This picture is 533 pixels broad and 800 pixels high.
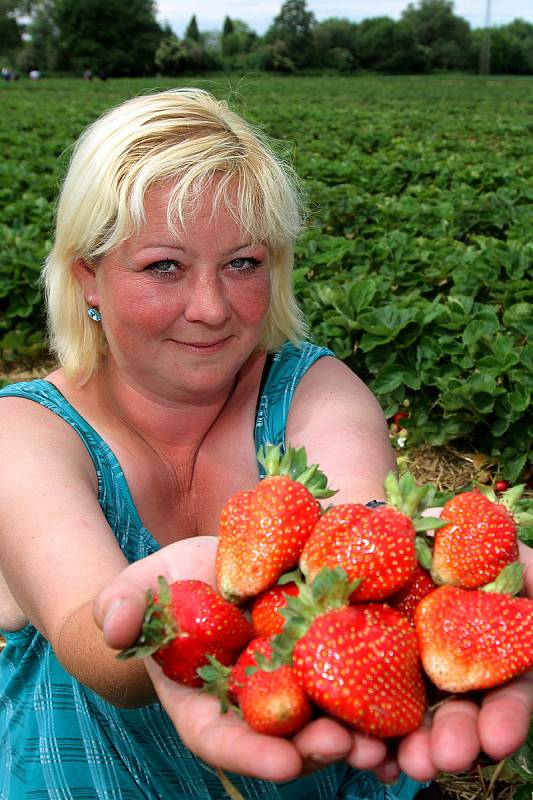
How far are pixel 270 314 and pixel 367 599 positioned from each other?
133 cm

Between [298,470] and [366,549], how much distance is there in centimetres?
25

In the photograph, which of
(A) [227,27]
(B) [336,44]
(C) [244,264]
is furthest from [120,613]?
(A) [227,27]

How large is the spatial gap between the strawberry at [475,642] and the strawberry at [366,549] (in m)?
0.09

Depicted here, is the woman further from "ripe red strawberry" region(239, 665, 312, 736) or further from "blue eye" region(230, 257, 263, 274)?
"ripe red strawberry" region(239, 665, 312, 736)

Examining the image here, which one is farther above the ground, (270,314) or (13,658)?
(270,314)

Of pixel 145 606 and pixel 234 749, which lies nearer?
pixel 234 749

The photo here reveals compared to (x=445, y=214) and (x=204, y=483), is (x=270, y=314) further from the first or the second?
(x=445, y=214)

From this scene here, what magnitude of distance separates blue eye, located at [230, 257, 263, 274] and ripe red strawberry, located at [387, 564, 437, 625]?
37.3 inches

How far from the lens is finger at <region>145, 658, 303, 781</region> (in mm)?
1208

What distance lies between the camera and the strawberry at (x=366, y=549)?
1.39 meters

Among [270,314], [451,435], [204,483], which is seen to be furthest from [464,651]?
[451,435]

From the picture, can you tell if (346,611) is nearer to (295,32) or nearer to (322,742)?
(322,742)

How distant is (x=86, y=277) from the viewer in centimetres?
234

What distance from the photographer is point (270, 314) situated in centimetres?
261
